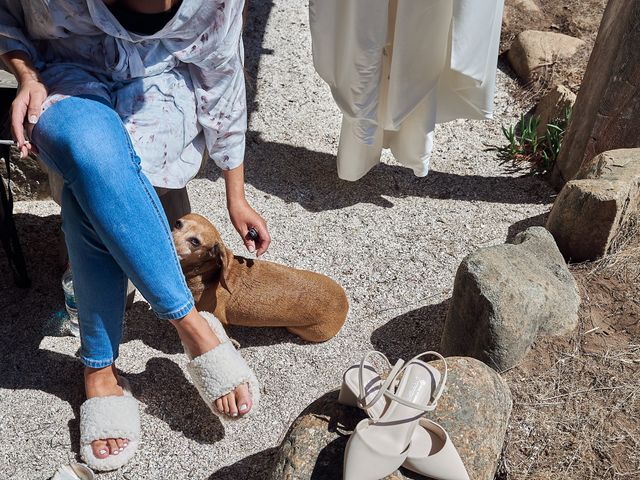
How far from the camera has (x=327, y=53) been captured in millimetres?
3439

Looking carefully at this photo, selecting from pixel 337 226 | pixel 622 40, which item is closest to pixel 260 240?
pixel 337 226

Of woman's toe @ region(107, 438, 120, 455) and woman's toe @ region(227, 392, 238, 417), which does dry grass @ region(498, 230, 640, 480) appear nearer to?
woman's toe @ region(227, 392, 238, 417)

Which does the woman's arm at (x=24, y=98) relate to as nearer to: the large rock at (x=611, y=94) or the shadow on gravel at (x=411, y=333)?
the shadow on gravel at (x=411, y=333)

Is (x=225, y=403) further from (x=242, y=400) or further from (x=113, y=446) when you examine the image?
(x=113, y=446)

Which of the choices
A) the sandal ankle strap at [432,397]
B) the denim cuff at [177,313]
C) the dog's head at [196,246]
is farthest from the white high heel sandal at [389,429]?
the dog's head at [196,246]

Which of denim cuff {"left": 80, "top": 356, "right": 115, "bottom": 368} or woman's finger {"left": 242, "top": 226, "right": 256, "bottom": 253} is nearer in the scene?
denim cuff {"left": 80, "top": 356, "right": 115, "bottom": 368}

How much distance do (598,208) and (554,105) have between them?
1.31 metres

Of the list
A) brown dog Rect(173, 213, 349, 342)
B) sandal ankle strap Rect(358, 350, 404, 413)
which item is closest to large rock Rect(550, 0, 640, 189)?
brown dog Rect(173, 213, 349, 342)

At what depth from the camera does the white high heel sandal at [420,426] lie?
77.5 inches

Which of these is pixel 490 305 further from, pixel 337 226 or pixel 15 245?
pixel 15 245

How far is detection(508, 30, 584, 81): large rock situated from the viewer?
461 centimetres

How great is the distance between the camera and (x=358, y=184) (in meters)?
3.89

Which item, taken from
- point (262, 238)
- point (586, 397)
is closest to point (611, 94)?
point (586, 397)

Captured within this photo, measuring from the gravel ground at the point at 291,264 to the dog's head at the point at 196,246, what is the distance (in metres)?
0.38
